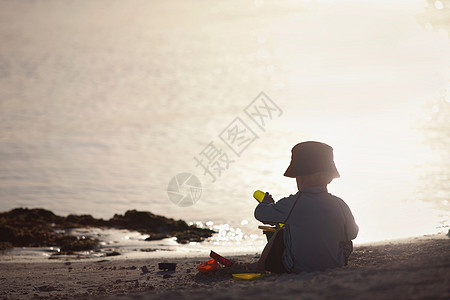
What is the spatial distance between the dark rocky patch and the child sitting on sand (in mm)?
8591

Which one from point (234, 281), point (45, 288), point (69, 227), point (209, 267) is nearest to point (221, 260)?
point (209, 267)

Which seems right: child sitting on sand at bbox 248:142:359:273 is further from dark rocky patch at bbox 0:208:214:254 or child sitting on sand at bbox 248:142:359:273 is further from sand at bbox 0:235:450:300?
dark rocky patch at bbox 0:208:214:254

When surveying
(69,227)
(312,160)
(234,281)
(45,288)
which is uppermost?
(312,160)

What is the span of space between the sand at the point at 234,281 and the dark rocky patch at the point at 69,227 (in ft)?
10.4

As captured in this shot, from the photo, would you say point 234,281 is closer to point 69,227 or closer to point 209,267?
point 209,267

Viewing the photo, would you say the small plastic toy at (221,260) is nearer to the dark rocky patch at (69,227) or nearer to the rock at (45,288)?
the rock at (45,288)

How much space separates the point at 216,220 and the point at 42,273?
23.1 ft

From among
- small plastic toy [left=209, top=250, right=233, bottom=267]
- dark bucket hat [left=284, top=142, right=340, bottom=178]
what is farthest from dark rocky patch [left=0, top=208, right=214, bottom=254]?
dark bucket hat [left=284, top=142, right=340, bottom=178]

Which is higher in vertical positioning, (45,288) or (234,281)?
(234,281)

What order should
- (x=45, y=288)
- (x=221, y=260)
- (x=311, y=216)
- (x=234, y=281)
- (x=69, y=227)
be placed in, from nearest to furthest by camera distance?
(x=311, y=216) < (x=234, y=281) < (x=221, y=260) < (x=45, y=288) < (x=69, y=227)

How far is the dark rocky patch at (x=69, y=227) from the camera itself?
14623 mm

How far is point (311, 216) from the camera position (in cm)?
606

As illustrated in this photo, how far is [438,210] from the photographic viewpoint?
46.6 feet

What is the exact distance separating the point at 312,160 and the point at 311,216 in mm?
638
